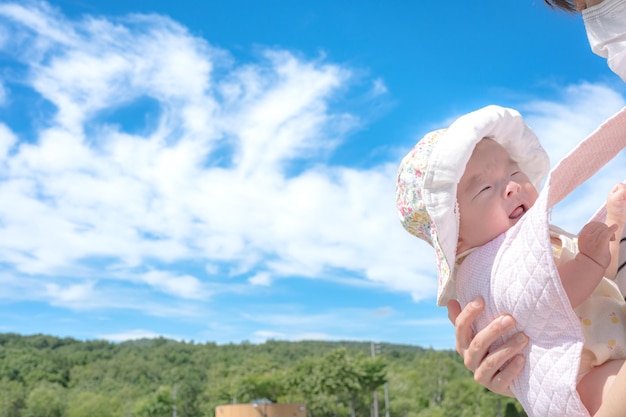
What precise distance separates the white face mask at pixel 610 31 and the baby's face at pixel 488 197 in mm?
436

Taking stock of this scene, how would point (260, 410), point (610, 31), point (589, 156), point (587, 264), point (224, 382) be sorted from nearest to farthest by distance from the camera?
point (610, 31) < point (587, 264) < point (589, 156) < point (260, 410) < point (224, 382)

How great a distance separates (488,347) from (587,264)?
0.97 ft

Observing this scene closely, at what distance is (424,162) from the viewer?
1.77m

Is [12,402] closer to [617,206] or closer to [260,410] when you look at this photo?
[260,410]

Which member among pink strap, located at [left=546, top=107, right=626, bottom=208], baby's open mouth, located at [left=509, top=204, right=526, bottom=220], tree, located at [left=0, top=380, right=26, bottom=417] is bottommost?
baby's open mouth, located at [left=509, top=204, right=526, bottom=220]

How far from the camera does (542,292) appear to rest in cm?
150

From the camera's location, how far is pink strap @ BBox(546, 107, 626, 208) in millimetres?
1681

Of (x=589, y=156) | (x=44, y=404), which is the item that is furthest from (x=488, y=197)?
(x=44, y=404)

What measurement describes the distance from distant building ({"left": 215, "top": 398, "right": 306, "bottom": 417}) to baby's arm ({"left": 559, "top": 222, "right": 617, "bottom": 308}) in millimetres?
27465

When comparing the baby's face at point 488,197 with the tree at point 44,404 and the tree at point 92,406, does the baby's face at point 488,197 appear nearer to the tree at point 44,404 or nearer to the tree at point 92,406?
the tree at point 92,406

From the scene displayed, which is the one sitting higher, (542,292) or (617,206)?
(617,206)

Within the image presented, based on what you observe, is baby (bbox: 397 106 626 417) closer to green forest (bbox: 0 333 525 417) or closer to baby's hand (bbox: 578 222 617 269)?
baby's hand (bbox: 578 222 617 269)

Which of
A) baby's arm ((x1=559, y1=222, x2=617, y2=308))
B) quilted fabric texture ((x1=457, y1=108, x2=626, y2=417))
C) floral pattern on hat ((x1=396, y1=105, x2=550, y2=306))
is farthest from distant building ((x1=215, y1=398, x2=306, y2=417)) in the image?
baby's arm ((x1=559, y1=222, x2=617, y2=308))

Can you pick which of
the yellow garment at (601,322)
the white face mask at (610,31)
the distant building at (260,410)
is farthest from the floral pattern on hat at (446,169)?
the distant building at (260,410)
